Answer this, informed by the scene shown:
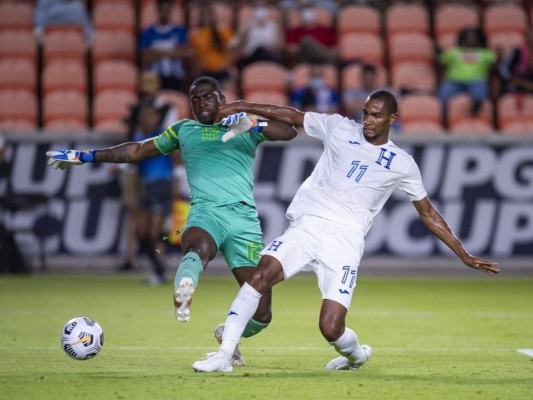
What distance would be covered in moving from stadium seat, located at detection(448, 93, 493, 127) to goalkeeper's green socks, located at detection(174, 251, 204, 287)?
37.4 feet

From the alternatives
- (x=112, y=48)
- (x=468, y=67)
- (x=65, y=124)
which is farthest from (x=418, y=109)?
(x=65, y=124)

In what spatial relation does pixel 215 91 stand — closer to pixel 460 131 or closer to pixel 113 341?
pixel 113 341

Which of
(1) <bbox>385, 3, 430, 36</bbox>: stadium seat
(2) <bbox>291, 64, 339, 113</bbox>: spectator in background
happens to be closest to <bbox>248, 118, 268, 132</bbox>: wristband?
(2) <bbox>291, 64, 339, 113</bbox>: spectator in background

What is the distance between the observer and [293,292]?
15781 mm

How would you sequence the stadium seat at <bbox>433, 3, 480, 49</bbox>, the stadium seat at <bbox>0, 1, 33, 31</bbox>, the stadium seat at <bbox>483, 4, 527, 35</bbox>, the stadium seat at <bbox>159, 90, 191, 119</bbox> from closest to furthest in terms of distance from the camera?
the stadium seat at <bbox>159, 90, 191, 119</bbox> < the stadium seat at <bbox>0, 1, 33, 31</bbox> < the stadium seat at <bbox>433, 3, 480, 49</bbox> < the stadium seat at <bbox>483, 4, 527, 35</bbox>

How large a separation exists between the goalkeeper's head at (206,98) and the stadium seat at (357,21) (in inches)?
459

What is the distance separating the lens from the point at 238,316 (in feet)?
27.4

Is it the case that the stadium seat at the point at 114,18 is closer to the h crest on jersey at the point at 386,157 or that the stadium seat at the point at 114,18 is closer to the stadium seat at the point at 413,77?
the stadium seat at the point at 413,77

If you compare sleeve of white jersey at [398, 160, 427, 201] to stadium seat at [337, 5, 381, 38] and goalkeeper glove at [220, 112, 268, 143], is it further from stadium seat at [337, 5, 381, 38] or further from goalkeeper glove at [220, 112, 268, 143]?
stadium seat at [337, 5, 381, 38]

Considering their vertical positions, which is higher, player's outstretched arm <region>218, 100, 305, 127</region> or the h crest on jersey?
player's outstretched arm <region>218, 100, 305, 127</region>

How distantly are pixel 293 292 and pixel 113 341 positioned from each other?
17.6 feet

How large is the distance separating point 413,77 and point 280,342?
9839mm

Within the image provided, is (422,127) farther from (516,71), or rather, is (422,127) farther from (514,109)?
(516,71)

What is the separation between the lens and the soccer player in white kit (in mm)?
8555
